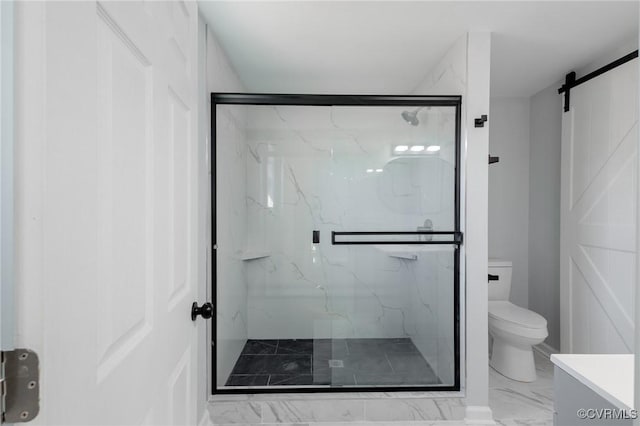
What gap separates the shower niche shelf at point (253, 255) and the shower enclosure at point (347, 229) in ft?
0.25

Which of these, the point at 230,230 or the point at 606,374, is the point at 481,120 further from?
the point at 230,230

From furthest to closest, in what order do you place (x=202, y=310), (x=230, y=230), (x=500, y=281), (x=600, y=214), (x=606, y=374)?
(x=500, y=281)
(x=600, y=214)
(x=230, y=230)
(x=202, y=310)
(x=606, y=374)

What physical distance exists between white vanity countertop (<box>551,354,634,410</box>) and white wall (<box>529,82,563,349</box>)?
2.29 m

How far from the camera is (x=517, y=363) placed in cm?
249

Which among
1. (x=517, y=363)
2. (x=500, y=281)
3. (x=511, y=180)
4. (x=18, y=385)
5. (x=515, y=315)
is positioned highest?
(x=511, y=180)

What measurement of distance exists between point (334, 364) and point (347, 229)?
0.87 m

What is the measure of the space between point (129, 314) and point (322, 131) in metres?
1.67

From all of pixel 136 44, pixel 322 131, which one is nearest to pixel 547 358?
pixel 322 131

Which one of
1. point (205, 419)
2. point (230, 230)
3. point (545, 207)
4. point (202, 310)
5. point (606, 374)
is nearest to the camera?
point (606, 374)

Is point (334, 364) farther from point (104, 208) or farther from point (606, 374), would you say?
point (104, 208)

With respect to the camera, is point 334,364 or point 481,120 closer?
point 481,120

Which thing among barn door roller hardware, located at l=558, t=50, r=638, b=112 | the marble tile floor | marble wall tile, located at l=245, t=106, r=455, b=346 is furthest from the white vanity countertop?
barn door roller hardware, located at l=558, t=50, r=638, b=112

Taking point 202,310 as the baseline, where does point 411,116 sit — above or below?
above

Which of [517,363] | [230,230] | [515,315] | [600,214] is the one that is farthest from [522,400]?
[230,230]
